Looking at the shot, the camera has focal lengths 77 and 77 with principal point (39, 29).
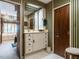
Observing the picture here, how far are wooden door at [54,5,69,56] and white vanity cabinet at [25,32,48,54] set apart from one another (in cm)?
60

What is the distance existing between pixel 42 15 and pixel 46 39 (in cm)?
137

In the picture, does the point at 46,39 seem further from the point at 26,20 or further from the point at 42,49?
the point at 26,20

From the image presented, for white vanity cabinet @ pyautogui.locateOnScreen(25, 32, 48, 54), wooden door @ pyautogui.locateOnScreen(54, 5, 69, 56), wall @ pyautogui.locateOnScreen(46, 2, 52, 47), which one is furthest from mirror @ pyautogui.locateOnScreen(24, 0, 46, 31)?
wooden door @ pyautogui.locateOnScreen(54, 5, 69, 56)

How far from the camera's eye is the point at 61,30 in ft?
10.7

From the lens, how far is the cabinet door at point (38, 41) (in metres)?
3.52

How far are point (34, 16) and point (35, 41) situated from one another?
1417 mm

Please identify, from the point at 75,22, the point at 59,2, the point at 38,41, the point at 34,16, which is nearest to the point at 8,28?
the point at 34,16

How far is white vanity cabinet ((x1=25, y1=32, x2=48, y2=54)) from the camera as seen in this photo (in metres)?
3.23

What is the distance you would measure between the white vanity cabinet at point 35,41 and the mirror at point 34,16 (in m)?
0.56

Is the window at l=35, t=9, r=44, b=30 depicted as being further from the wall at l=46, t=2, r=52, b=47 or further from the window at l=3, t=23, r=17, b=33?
the window at l=3, t=23, r=17, b=33

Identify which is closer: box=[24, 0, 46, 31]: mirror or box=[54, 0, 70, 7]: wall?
box=[54, 0, 70, 7]: wall

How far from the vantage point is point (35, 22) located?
4.27 meters

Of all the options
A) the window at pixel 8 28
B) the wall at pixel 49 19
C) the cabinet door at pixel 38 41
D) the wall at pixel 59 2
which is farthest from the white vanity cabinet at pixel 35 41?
the window at pixel 8 28

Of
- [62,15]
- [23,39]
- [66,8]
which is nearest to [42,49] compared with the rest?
[23,39]
